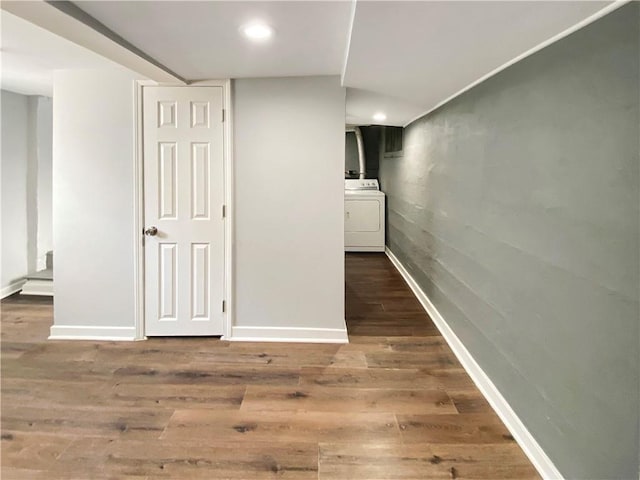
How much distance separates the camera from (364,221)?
21.5ft

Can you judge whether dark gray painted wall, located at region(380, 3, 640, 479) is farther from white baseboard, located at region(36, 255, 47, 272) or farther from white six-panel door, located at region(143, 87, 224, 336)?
white baseboard, located at region(36, 255, 47, 272)

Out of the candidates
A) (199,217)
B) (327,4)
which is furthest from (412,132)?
(327,4)

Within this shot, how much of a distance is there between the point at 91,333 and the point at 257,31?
264 centimetres

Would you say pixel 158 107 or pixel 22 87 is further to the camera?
pixel 22 87

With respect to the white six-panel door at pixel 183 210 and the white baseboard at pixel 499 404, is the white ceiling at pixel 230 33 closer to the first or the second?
the white six-panel door at pixel 183 210

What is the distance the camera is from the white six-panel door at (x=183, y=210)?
3070 millimetres

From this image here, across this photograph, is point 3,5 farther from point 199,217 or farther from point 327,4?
point 199,217

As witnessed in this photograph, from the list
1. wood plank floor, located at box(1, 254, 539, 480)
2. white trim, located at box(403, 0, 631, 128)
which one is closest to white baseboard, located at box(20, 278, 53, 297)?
wood plank floor, located at box(1, 254, 539, 480)

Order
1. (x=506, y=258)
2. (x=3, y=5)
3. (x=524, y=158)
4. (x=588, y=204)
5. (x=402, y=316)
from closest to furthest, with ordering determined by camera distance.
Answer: (x=588, y=204)
(x=3, y=5)
(x=524, y=158)
(x=506, y=258)
(x=402, y=316)

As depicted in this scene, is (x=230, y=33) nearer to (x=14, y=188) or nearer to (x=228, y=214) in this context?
(x=228, y=214)

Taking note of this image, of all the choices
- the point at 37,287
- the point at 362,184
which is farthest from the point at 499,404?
the point at 362,184

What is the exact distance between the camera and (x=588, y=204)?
1491mm

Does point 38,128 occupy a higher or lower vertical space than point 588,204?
higher

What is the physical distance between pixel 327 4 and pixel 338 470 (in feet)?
6.74
